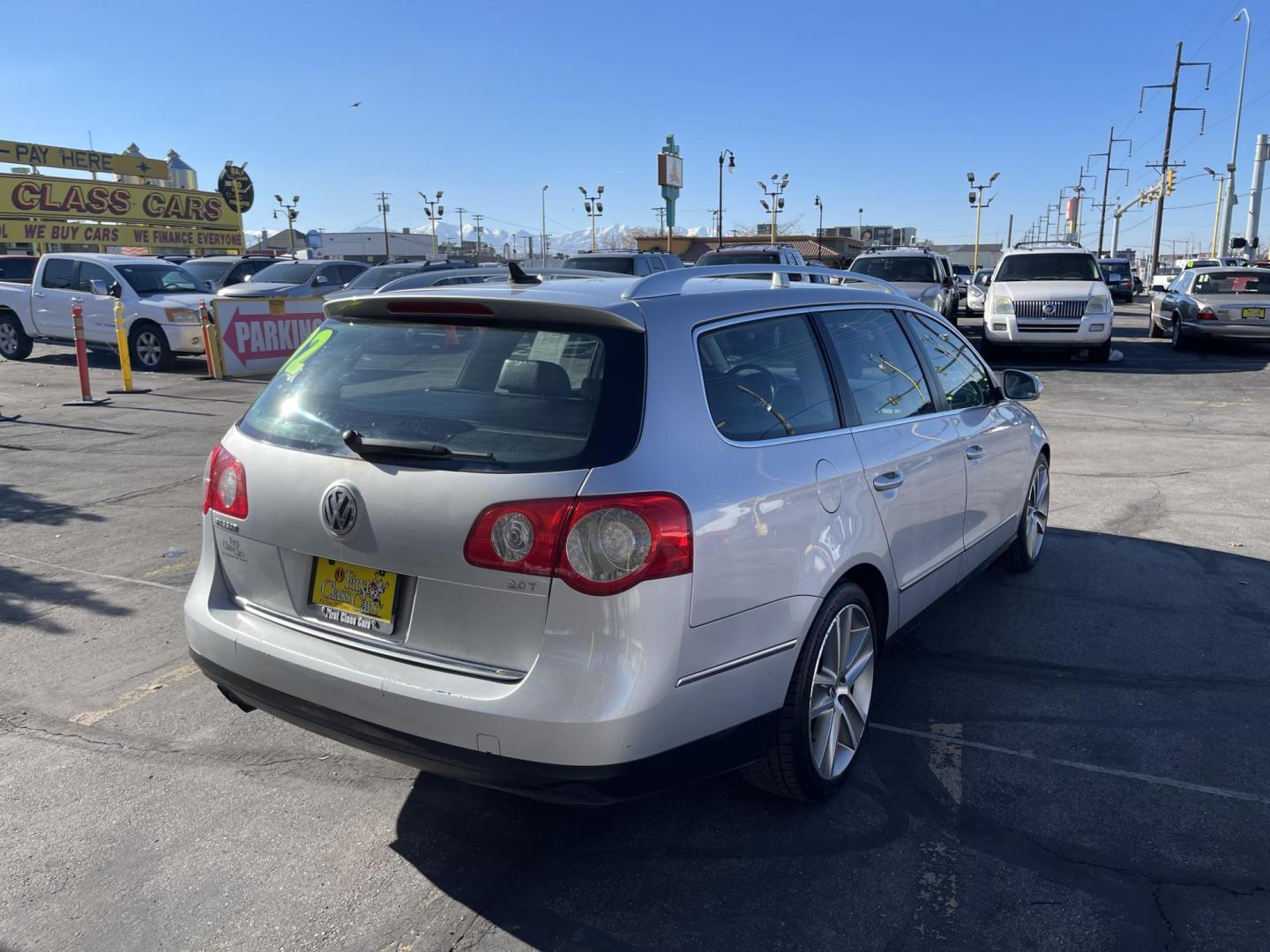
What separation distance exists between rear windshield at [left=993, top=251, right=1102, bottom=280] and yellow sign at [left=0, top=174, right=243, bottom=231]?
118 feet

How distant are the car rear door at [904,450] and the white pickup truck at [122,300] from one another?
46.3 ft

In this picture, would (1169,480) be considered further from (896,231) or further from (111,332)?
(896,231)

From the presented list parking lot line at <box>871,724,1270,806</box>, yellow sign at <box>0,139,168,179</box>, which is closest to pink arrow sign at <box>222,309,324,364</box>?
parking lot line at <box>871,724,1270,806</box>

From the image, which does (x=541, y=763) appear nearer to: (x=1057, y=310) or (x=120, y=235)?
(x=1057, y=310)

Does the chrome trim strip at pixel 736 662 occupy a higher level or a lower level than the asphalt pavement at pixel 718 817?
higher

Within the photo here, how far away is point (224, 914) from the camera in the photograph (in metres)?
2.81

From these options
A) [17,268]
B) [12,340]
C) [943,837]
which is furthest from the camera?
[17,268]

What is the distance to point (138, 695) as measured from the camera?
421cm

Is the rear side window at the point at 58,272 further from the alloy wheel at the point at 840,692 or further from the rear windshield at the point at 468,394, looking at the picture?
the alloy wheel at the point at 840,692

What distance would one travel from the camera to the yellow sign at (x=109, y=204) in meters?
37.2

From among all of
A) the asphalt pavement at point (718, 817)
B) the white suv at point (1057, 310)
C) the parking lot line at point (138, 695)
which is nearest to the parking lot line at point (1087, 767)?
the asphalt pavement at point (718, 817)

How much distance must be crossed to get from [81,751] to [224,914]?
4.43 feet

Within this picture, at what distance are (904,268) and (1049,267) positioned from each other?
2.70 metres

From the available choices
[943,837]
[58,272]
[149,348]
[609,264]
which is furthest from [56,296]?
[943,837]
